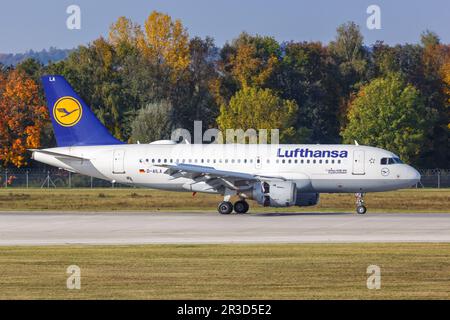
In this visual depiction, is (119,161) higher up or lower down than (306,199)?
higher up

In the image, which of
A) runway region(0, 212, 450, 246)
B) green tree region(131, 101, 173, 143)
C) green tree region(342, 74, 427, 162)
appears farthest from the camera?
green tree region(342, 74, 427, 162)

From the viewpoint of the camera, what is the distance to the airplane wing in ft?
159

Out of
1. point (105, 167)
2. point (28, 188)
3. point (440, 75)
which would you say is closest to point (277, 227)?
point (105, 167)

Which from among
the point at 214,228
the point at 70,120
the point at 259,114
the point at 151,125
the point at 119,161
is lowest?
the point at 214,228

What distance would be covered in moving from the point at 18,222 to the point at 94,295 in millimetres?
22841

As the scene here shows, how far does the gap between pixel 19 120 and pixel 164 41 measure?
24.4 meters

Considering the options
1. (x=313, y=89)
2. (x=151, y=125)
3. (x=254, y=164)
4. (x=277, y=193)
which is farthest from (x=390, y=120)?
(x=277, y=193)

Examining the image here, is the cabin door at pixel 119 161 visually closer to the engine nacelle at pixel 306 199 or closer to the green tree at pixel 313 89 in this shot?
the engine nacelle at pixel 306 199

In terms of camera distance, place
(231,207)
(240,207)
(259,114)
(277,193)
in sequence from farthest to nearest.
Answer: (259,114) → (240,207) → (231,207) → (277,193)

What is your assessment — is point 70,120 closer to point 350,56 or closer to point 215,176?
point 215,176

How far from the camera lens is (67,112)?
53.2m

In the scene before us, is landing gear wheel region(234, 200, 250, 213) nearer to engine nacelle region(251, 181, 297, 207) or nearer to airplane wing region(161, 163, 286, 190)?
airplane wing region(161, 163, 286, 190)

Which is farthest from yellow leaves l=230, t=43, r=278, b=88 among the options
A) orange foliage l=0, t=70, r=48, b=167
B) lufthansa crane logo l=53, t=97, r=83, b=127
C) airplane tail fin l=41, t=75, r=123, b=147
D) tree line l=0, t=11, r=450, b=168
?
lufthansa crane logo l=53, t=97, r=83, b=127

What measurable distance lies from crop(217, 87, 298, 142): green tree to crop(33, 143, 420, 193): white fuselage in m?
41.8
